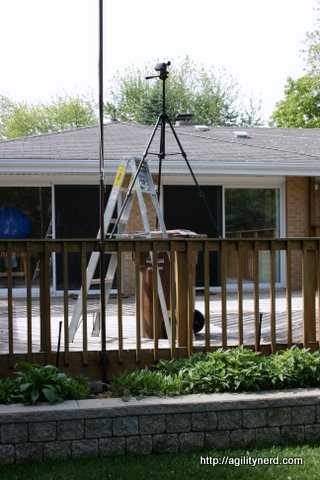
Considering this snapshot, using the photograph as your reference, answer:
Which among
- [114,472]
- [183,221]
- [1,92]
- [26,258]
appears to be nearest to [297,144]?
[183,221]

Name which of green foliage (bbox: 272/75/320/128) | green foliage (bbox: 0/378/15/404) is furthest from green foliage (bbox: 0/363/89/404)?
green foliage (bbox: 272/75/320/128)

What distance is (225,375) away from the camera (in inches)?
189

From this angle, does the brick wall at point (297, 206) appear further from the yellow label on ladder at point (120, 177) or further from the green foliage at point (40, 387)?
the green foliage at point (40, 387)

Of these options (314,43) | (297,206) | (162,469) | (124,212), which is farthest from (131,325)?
(314,43)

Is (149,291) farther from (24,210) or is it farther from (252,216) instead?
(252,216)

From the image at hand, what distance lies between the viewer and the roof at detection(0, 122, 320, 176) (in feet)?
38.0

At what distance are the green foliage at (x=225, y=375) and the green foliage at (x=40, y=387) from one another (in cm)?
32

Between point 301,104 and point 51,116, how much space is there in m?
22.2

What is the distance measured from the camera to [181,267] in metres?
5.63

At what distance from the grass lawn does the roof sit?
7788 millimetres

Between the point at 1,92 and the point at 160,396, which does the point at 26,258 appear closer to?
the point at 160,396

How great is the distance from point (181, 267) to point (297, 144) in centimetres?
1023

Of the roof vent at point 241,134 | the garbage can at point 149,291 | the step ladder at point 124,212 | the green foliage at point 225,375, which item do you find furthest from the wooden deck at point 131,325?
the roof vent at point 241,134

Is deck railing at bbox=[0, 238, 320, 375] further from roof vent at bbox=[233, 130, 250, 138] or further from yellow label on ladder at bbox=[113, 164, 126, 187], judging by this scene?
roof vent at bbox=[233, 130, 250, 138]
